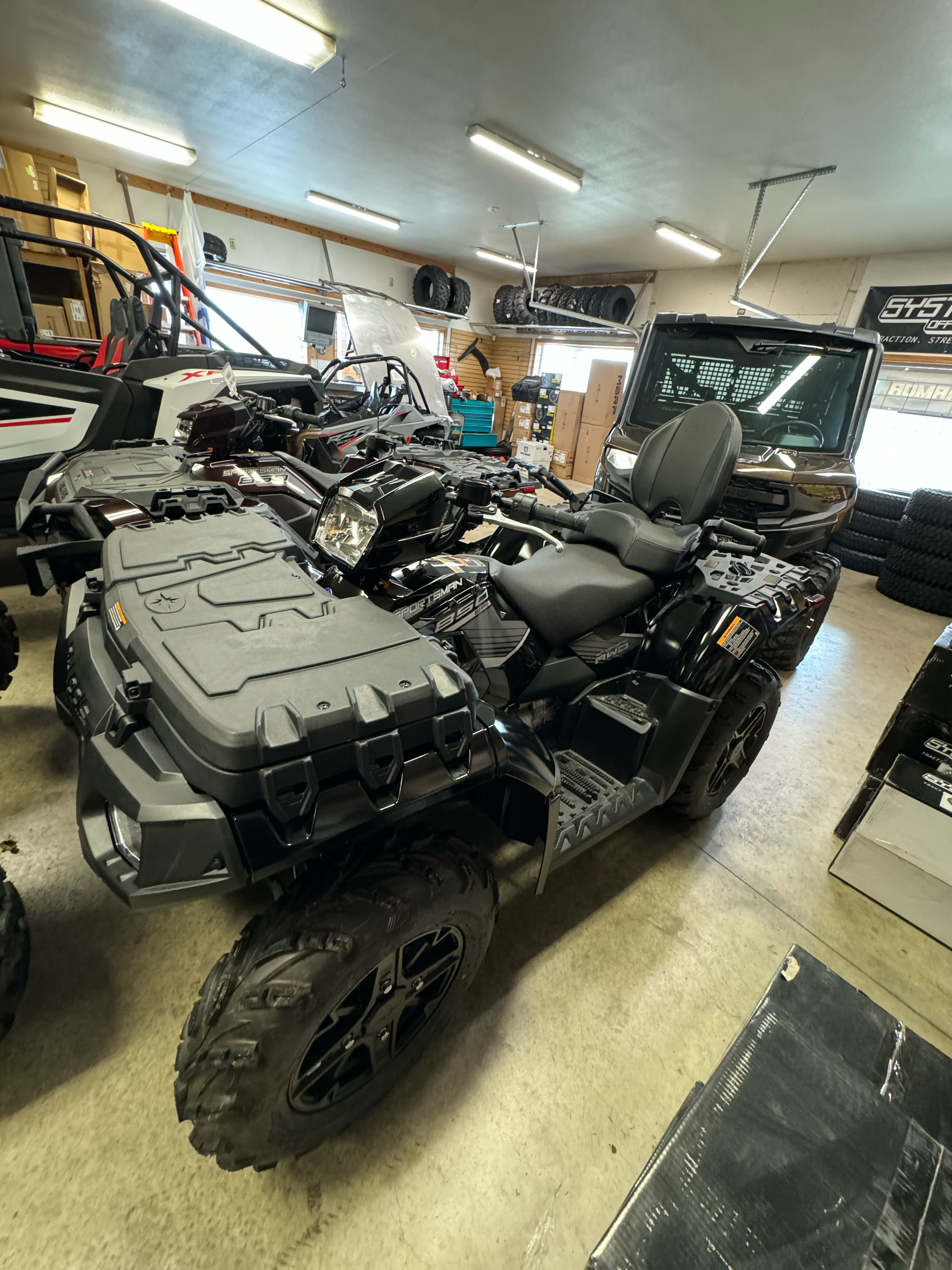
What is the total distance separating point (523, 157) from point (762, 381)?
3647 mm

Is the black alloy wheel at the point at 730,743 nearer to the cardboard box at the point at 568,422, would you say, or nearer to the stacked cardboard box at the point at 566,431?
the stacked cardboard box at the point at 566,431

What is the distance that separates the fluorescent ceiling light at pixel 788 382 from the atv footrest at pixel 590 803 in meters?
3.14

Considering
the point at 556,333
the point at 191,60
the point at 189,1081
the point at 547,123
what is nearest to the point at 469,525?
the point at 189,1081

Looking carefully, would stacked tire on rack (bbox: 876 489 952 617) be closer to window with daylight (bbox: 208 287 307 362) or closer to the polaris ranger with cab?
the polaris ranger with cab

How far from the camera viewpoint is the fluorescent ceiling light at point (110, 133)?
18.9 ft

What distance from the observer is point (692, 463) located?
1.92 m

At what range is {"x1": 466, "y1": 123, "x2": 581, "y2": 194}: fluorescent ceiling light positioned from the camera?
4945 mm

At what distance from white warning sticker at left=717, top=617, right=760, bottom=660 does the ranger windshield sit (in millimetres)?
2386

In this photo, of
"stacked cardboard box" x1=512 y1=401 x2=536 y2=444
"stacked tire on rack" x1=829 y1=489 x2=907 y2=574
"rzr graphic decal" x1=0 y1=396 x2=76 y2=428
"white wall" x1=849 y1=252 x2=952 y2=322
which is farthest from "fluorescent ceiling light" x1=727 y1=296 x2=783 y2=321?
"rzr graphic decal" x1=0 y1=396 x2=76 y2=428

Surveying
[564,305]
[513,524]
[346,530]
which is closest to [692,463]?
[513,524]

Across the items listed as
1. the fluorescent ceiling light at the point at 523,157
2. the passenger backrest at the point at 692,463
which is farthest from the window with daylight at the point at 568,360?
the passenger backrest at the point at 692,463

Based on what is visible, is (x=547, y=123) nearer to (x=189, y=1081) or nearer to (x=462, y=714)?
(x=462, y=714)

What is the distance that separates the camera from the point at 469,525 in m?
1.74

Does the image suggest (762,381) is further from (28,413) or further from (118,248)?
(118,248)
